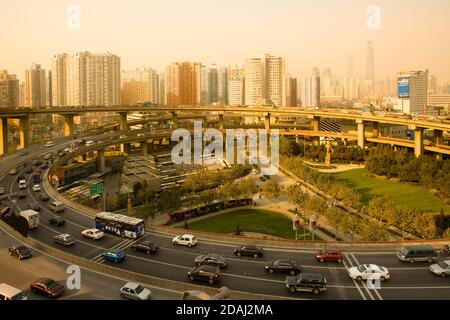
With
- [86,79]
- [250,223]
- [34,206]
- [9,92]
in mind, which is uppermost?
[86,79]

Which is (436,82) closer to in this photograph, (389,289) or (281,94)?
(281,94)

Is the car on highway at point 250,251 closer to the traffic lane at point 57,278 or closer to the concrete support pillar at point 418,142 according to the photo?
the traffic lane at point 57,278

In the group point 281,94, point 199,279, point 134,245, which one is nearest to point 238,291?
point 199,279

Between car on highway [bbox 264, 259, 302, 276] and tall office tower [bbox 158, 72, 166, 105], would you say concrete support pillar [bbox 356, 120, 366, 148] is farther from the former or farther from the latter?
tall office tower [bbox 158, 72, 166, 105]

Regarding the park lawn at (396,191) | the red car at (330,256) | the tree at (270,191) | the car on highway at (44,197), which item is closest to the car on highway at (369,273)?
the red car at (330,256)

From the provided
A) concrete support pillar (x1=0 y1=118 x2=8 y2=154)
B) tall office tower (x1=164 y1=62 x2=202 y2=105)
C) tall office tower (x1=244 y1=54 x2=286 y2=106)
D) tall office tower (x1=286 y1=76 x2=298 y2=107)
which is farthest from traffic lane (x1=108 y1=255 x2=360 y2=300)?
tall office tower (x1=286 y1=76 x2=298 y2=107)

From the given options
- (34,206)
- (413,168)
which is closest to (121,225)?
(34,206)

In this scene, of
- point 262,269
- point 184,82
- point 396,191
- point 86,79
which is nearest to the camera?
point 262,269

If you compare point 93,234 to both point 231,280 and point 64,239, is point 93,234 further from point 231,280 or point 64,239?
point 231,280
